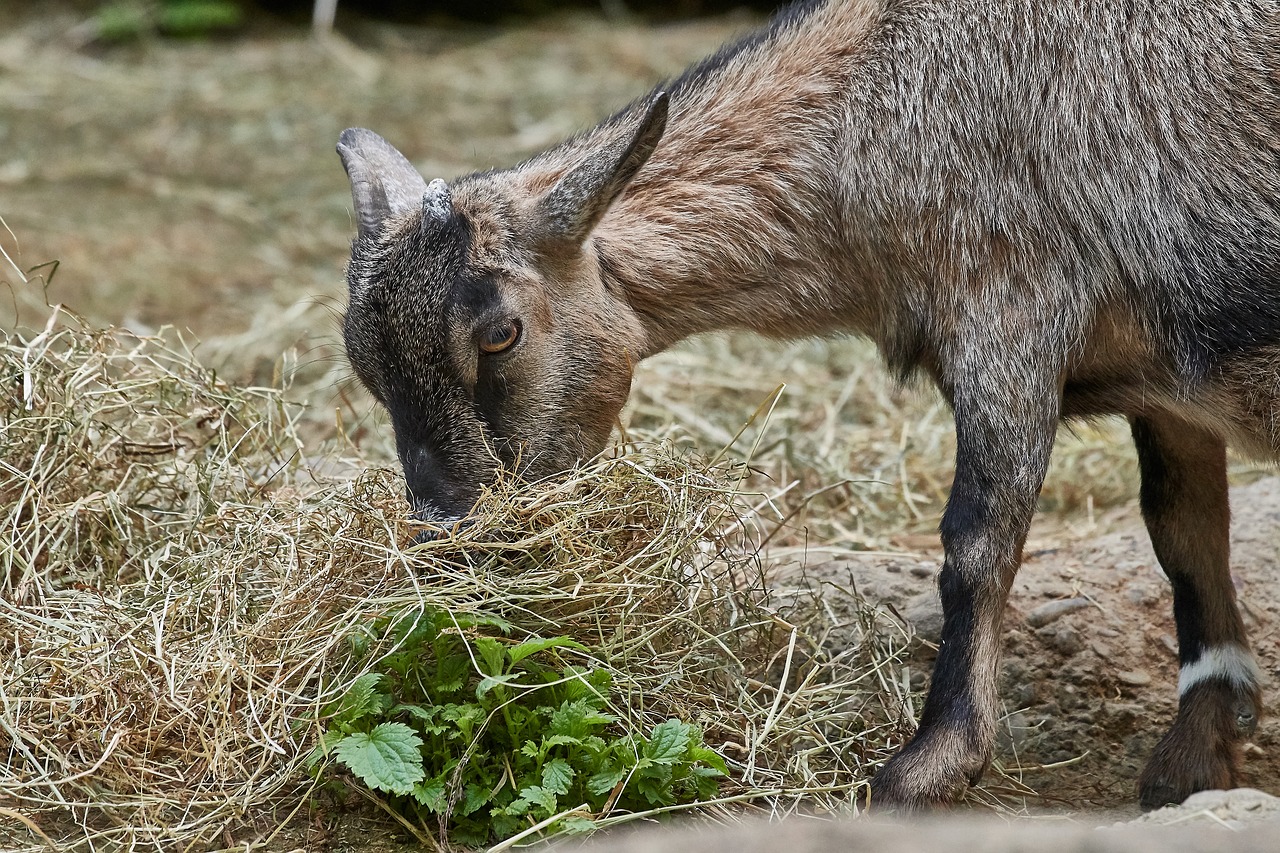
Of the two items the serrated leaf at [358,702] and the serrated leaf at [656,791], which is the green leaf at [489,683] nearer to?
the serrated leaf at [358,702]

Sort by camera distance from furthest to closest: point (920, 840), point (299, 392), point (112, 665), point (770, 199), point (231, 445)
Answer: point (299, 392), point (231, 445), point (770, 199), point (112, 665), point (920, 840)

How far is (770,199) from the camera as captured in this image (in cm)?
507

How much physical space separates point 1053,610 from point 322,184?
24.5ft

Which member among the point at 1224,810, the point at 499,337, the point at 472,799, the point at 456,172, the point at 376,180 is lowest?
the point at 472,799

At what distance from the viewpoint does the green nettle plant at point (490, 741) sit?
4.18 m

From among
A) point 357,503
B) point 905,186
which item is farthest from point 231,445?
point 905,186

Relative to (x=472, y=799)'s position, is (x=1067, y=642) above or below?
above

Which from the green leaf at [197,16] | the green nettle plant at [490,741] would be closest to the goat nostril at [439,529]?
the green nettle plant at [490,741]

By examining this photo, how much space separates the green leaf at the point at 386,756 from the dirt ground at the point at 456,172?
69.4 inches

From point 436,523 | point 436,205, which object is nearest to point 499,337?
point 436,205

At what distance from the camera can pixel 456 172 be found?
11.0m

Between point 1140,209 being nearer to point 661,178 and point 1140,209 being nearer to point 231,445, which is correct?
point 661,178

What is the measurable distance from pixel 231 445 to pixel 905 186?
2956 millimetres

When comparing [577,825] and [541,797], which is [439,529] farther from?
[577,825]
